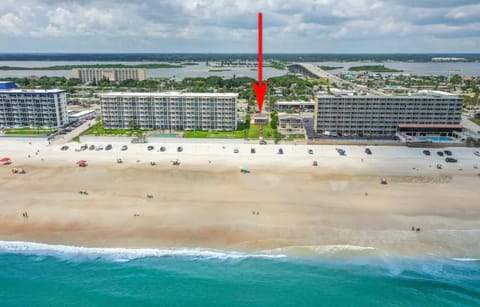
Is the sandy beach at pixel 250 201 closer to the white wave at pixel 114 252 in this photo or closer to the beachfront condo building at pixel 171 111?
the white wave at pixel 114 252

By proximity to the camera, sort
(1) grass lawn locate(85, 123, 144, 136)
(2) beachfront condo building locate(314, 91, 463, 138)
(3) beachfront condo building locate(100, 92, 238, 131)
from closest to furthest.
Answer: (2) beachfront condo building locate(314, 91, 463, 138) < (1) grass lawn locate(85, 123, 144, 136) < (3) beachfront condo building locate(100, 92, 238, 131)

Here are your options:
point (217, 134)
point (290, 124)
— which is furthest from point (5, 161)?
point (290, 124)

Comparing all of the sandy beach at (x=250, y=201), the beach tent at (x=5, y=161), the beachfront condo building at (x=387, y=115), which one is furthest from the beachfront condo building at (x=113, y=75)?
the beachfront condo building at (x=387, y=115)

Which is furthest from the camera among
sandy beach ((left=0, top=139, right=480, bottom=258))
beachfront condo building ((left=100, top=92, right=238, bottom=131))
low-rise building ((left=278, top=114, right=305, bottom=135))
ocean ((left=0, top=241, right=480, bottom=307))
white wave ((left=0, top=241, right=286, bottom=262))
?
beachfront condo building ((left=100, top=92, right=238, bottom=131))

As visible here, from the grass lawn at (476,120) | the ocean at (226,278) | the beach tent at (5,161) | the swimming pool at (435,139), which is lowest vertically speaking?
the ocean at (226,278)

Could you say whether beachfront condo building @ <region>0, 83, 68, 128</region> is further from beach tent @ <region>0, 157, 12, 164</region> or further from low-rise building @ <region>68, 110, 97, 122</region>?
beach tent @ <region>0, 157, 12, 164</region>

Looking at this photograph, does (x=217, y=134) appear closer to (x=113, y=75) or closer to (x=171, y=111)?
(x=171, y=111)

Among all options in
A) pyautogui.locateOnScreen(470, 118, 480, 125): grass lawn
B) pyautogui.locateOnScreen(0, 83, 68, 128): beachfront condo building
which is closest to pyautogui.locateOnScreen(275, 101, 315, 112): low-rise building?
pyautogui.locateOnScreen(470, 118, 480, 125): grass lawn

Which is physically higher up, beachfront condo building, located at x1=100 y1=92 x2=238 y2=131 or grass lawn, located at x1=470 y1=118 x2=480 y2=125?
beachfront condo building, located at x1=100 y1=92 x2=238 y2=131
